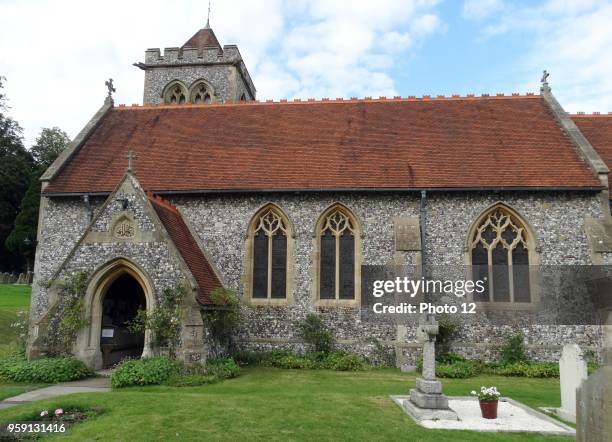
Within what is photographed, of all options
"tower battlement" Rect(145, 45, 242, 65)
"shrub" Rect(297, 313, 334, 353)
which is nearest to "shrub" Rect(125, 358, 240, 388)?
"shrub" Rect(297, 313, 334, 353)

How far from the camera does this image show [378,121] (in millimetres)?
18516

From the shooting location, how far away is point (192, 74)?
25750 mm

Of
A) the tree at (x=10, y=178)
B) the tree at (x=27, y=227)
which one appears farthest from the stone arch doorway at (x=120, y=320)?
the tree at (x=10, y=178)

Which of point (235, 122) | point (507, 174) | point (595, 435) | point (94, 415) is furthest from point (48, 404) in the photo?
point (507, 174)

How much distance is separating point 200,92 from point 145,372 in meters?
18.2

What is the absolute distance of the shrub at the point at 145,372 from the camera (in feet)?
36.6

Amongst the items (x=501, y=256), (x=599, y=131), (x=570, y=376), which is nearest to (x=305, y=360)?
(x=501, y=256)

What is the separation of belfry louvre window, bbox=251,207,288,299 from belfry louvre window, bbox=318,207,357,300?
1271 millimetres

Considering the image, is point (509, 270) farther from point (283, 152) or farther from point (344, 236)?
point (283, 152)

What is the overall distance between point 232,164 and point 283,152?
194cm

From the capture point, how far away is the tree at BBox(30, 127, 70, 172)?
49875 millimetres

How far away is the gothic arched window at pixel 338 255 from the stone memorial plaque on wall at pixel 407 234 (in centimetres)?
134

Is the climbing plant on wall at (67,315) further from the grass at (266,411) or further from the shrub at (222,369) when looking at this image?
the shrub at (222,369)

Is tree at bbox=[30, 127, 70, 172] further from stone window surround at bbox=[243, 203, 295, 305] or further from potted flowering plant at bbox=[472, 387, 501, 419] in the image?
potted flowering plant at bbox=[472, 387, 501, 419]
